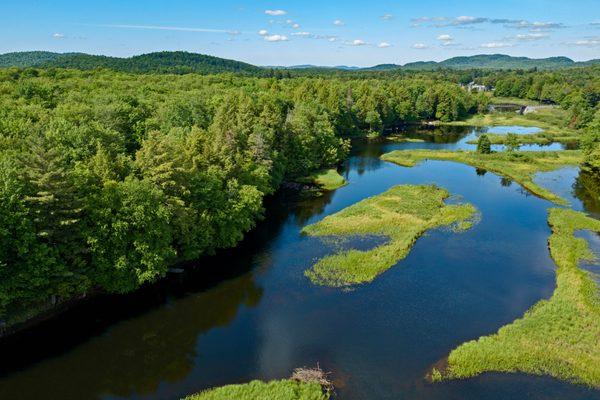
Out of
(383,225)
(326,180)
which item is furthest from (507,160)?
(383,225)

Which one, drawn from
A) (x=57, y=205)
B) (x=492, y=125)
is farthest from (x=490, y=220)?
(x=492, y=125)

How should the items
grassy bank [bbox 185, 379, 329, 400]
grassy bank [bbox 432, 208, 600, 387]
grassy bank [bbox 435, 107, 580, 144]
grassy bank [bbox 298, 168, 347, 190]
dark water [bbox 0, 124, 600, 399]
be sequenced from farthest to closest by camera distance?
grassy bank [bbox 435, 107, 580, 144] < grassy bank [bbox 298, 168, 347, 190] < grassy bank [bbox 432, 208, 600, 387] < dark water [bbox 0, 124, 600, 399] < grassy bank [bbox 185, 379, 329, 400]

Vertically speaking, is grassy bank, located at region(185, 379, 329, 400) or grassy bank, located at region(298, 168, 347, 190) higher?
grassy bank, located at region(298, 168, 347, 190)

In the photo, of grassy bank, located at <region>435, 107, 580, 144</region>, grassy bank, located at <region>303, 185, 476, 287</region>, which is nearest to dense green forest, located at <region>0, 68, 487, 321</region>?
grassy bank, located at <region>303, 185, 476, 287</region>

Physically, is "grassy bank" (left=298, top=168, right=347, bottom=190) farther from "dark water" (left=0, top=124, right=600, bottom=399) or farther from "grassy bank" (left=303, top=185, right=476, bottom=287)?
"dark water" (left=0, top=124, right=600, bottom=399)

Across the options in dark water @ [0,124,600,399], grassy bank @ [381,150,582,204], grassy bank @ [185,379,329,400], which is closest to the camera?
grassy bank @ [185,379,329,400]

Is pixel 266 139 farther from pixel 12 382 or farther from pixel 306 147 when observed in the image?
pixel 12 382
